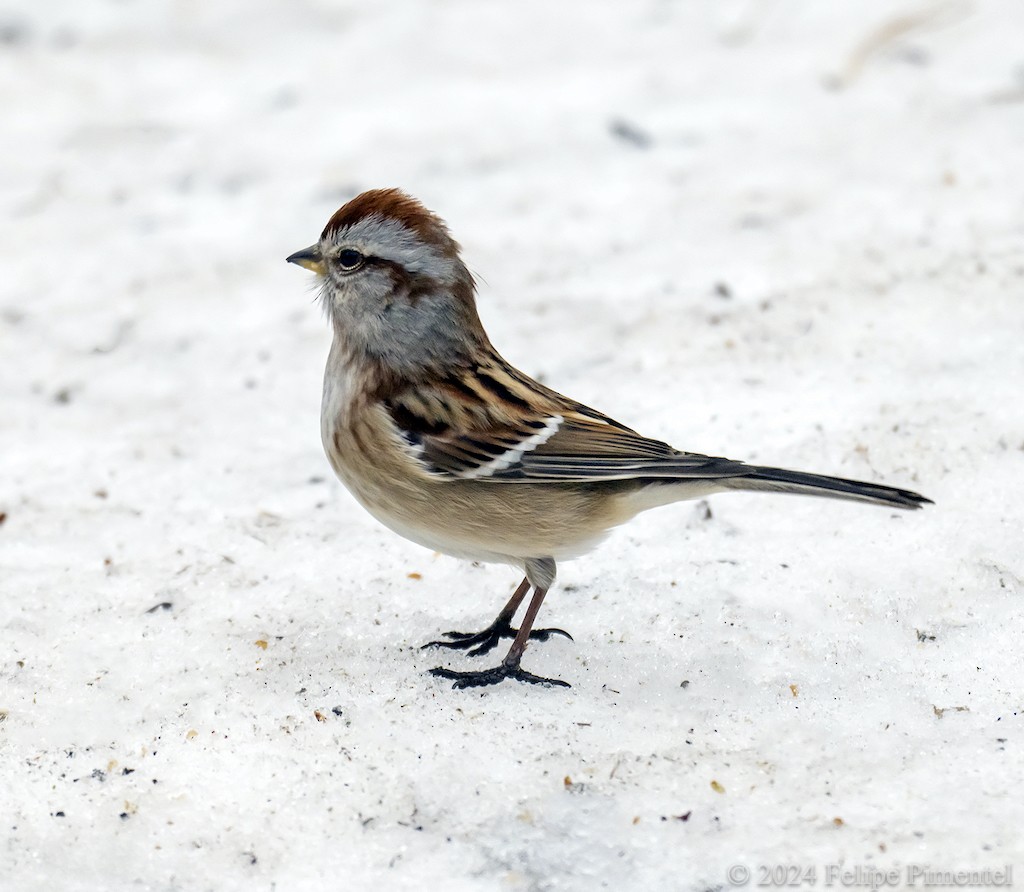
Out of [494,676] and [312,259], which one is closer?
[494,676]

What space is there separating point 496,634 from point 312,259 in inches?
61.6

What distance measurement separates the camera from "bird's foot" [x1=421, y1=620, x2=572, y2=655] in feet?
14.9

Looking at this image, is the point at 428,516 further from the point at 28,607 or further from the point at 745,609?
the point at 28,607

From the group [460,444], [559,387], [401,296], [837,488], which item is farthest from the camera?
[559,387]

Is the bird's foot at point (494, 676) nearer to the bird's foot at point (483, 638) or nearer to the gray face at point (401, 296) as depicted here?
the bird's foot at point (483, 638)

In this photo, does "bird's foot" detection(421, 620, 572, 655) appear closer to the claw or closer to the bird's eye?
the claw

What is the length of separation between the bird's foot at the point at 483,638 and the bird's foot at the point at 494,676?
203 mm

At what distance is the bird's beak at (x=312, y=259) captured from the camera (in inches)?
185

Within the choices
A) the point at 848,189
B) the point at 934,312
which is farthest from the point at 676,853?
the point at 848,189

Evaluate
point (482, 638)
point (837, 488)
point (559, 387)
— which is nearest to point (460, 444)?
point (482, 638)

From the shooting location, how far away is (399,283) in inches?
180

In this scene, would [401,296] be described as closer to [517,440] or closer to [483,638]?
[517,440]

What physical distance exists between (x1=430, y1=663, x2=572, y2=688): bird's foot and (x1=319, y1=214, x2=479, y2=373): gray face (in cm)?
108

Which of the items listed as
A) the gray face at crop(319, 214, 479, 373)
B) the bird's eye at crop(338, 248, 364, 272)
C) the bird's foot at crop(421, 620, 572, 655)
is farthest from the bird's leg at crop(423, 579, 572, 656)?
the bird's eye at crop(338, 248, 364, 272)
